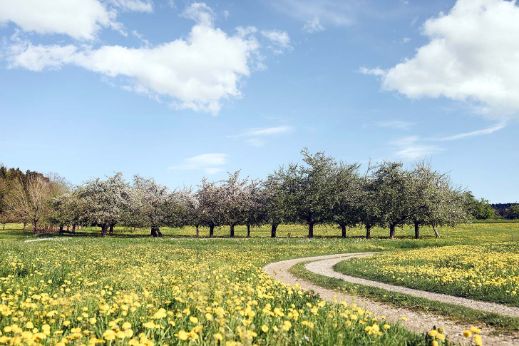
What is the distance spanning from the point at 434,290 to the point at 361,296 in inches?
124

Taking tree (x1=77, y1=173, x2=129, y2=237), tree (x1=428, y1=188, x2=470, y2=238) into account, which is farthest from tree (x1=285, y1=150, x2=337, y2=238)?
tree (x1=77, y1=173, x2=129, y2=237)

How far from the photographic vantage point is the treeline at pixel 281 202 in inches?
2564

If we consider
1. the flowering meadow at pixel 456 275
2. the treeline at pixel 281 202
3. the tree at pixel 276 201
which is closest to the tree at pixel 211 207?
the treeline at pixel 281 202

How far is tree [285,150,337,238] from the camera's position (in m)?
65.4

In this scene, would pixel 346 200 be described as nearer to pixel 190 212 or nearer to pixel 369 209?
pixel 369 209

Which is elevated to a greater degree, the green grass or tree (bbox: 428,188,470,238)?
tree (bbox: 428,188,470,238)

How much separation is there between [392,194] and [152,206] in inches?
1596

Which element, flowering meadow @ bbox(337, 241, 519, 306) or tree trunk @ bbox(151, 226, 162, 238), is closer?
flowering meadow @ bbox(337, 241, 519, 306)

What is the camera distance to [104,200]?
250 ft

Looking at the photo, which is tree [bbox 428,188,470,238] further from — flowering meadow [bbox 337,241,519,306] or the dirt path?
the dirt path

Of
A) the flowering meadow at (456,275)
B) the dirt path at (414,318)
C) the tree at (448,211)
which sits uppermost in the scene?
the tree at (448,211)

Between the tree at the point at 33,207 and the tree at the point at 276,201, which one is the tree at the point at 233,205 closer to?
the tree at the point at 276,201

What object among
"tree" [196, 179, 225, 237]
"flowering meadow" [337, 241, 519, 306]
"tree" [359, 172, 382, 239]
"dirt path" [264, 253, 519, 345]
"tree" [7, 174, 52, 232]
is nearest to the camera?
"dirt path" [264, 253, 519, 345]

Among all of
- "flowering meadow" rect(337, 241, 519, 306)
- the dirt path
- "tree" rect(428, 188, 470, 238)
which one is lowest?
A: the dirt path
